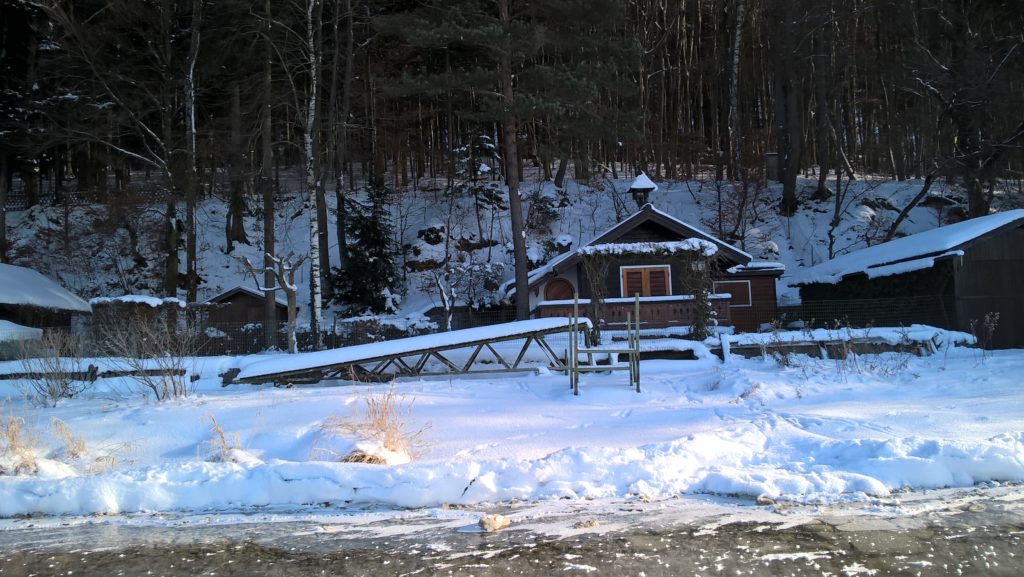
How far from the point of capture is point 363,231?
31.3 meters

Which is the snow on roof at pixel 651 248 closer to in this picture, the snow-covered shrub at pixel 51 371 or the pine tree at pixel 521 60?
the pine tree at pixel 521 60

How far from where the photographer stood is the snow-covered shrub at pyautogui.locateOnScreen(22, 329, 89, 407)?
42.3 ft

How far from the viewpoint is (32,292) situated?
26.2 meters

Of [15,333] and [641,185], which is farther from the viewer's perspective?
[641,185]

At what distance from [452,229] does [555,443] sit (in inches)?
1150

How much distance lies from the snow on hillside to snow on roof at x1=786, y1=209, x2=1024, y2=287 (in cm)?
586

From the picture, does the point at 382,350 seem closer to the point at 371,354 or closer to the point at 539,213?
the point at 371,354

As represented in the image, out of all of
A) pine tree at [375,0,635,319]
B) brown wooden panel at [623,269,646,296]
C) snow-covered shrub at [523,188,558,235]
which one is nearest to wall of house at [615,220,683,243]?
brown wooden panel at [623,269,646,296]

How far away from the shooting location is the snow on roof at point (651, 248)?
23719 mm

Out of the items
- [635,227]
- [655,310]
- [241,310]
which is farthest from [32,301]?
[655,310]

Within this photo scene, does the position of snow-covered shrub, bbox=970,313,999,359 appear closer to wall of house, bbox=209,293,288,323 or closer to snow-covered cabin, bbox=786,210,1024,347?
snow-covered cabin, bbox=786,210,1024,347

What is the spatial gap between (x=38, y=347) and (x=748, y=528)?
1414 centimetres

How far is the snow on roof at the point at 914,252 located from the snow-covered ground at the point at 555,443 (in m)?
8.14

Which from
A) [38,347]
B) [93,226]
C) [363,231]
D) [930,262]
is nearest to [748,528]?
[38,347]
